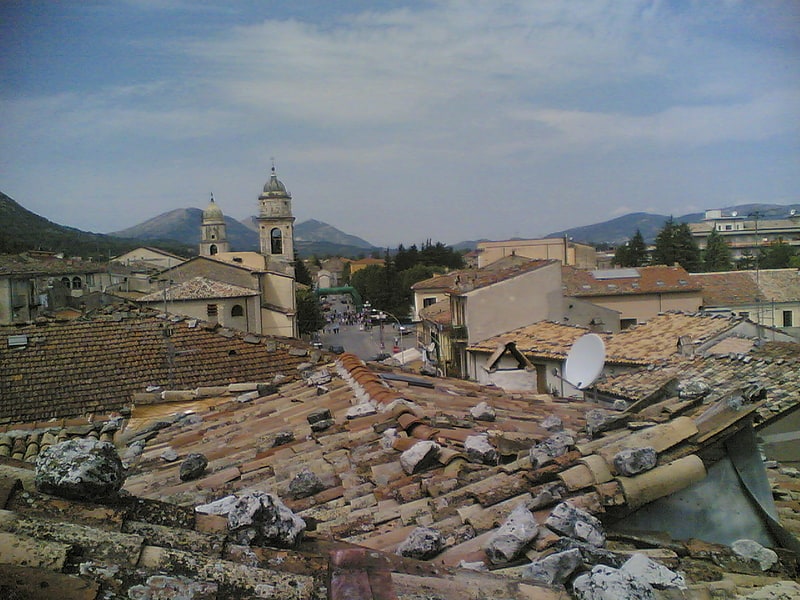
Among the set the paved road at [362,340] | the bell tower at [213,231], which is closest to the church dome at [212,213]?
the bell tower at [213,231]

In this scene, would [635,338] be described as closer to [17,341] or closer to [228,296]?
[17,341]

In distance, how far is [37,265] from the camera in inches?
457

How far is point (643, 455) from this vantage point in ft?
8.07

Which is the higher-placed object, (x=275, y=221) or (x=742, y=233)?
(x=275, y=221)

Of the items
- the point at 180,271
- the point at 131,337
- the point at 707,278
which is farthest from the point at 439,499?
the point at 707,278

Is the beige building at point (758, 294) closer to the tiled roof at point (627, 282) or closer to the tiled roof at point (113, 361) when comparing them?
the tiled roof at point (627, 282)

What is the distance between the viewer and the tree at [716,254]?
28.9 m

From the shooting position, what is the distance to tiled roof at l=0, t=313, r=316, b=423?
7.62m

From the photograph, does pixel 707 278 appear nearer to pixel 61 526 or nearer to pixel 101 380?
pixel 101 380

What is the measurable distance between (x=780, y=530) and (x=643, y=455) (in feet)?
2.50

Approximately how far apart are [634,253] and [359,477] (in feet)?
154

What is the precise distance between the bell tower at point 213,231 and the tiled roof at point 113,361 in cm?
3269

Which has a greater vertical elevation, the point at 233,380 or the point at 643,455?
the point at 643,455

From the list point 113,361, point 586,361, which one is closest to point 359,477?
point 586,361
